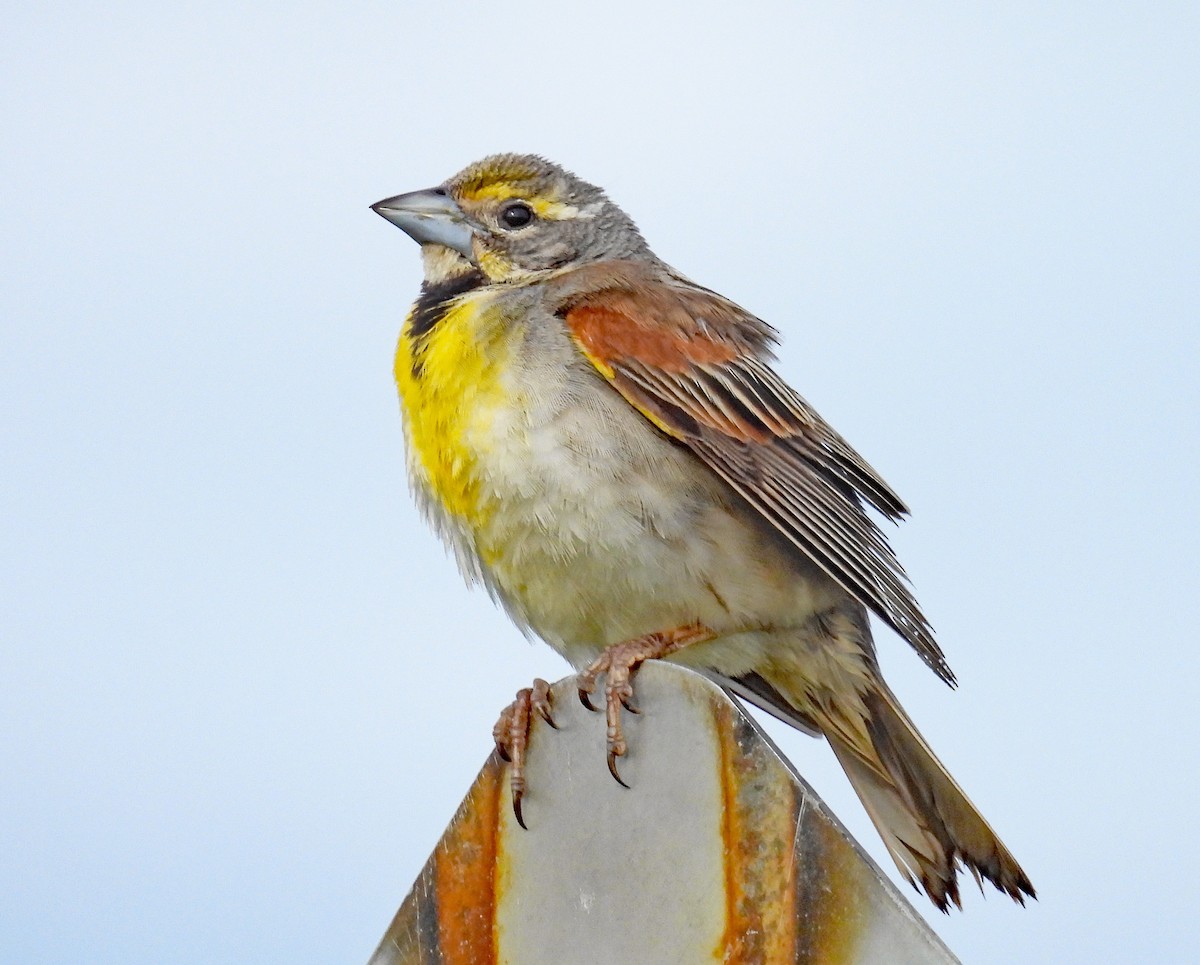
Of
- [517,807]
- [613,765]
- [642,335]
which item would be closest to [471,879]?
[517,807]

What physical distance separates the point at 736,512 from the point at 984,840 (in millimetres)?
1367

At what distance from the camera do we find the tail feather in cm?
491

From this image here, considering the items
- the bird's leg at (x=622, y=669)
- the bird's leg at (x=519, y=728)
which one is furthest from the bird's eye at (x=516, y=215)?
the bird's leg at (x=519, y=728)

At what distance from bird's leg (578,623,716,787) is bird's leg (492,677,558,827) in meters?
0.13

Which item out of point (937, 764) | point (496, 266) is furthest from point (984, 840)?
point (496, 266)

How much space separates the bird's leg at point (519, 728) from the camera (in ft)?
11.8

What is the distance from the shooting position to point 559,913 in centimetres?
344

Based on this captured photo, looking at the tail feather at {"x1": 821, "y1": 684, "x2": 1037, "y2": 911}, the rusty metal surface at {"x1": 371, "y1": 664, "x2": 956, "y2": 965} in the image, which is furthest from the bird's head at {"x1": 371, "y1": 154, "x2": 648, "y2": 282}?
the rusty metal surface at {"x1": 371, "y1": 664, "x2": 956, "y2": 965}

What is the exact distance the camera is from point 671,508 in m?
5.41

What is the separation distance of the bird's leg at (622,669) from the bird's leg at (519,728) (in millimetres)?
129

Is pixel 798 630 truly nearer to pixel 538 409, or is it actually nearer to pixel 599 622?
pixel 599 622

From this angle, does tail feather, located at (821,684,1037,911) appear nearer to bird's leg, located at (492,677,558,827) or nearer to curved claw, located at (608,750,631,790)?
bird's leg, located at (492,677,558,827)

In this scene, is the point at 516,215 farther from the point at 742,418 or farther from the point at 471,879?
the point at 471,879

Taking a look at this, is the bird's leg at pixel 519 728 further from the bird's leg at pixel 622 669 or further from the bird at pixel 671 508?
the bird at pixel 671 508
